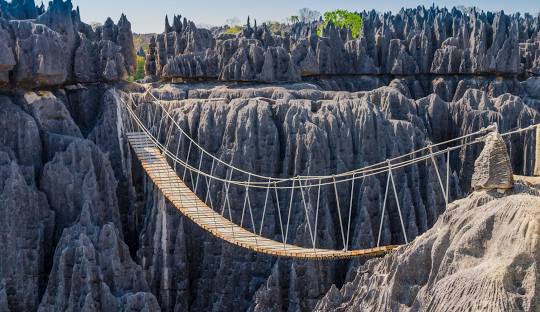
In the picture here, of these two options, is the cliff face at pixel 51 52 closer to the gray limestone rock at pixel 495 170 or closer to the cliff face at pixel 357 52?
the cliff face at pixel 357 52

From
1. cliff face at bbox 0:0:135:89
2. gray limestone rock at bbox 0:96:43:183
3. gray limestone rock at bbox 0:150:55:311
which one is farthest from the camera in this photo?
cliff face at bbox 0:0:135:89

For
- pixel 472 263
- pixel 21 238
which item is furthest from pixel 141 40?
pixel 472 263

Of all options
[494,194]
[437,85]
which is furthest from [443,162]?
[437,85]

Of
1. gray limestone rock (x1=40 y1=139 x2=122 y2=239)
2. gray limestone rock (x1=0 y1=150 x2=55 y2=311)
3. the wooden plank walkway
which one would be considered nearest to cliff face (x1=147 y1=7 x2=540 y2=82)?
the wooden plank walkway

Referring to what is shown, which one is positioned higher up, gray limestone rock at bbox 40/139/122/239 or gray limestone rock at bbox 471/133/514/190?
gray limestone rock at bbox 471/133/514/190

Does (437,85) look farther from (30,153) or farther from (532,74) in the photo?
(30,153)

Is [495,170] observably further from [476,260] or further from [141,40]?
[141,40]

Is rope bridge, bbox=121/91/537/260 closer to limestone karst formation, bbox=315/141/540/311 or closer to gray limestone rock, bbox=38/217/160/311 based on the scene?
gray limestone rock, bbox=38/217/160/311
